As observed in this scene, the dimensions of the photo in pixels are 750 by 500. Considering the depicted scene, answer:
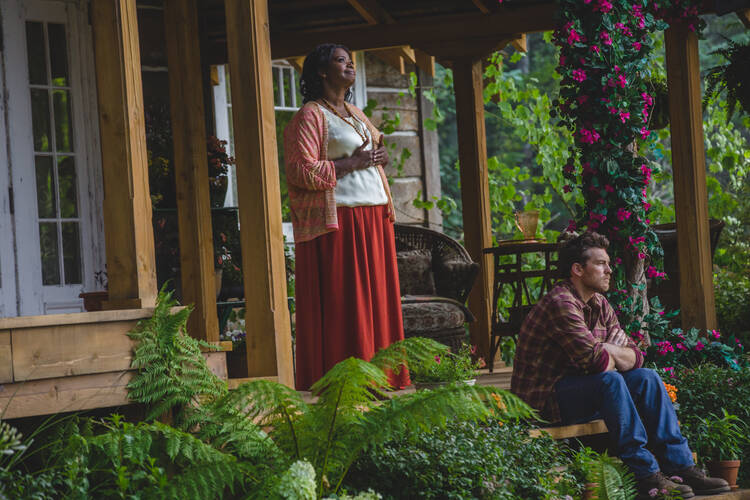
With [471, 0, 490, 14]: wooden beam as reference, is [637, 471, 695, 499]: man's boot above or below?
below

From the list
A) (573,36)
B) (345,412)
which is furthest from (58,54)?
(345,412)

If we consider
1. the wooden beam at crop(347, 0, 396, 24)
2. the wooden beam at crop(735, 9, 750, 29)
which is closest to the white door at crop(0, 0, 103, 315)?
the wooden beam at crop(347, 0, 396, 24)

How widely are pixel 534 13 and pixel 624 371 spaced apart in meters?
3.58

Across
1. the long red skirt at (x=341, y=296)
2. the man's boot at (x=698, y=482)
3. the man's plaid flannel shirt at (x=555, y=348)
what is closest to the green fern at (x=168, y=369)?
the long red skirt at (x=341, y=296)

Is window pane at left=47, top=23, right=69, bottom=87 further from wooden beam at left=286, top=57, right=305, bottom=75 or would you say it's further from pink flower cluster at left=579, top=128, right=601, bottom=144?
pink flower cluster at left=579, top=128, right=601, bottom=144

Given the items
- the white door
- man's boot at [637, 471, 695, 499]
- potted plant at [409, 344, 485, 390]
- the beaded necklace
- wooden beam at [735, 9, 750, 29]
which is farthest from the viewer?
wooden beam at [735, 9, 750, 29]

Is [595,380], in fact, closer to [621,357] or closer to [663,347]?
[621,357]

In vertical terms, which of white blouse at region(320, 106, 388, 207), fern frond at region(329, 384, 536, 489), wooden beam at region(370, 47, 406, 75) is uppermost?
wooden beam at region(370, 47, 406, 75)

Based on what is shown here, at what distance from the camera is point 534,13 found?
23.5 feet

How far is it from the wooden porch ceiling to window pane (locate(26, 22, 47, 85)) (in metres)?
1.32

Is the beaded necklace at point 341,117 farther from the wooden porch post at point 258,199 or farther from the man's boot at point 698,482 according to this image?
the man's boot at point 698,482

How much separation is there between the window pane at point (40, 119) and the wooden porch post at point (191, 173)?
2.62 feet

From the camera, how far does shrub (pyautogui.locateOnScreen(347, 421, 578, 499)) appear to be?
3.50 meters

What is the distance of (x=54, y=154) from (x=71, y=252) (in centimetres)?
64
